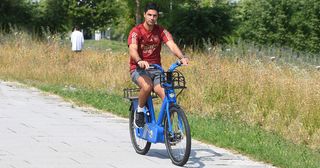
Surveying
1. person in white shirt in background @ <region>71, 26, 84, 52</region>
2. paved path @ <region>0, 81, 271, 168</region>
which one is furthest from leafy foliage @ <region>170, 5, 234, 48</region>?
paved path @ <region>0, 81, 271, 168</region>

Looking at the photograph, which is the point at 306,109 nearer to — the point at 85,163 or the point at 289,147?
the point at 289,147

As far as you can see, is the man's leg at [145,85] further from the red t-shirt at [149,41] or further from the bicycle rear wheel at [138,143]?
the bicycle rear wheel at [138,143]

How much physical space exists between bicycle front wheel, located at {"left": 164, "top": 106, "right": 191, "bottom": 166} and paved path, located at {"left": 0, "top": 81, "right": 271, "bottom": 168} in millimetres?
177

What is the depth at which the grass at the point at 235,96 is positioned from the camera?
945 centimetres

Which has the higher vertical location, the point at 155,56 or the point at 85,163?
the point at 155,56

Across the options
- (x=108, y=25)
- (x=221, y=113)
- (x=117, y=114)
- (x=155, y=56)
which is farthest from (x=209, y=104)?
(x=108, y=25)

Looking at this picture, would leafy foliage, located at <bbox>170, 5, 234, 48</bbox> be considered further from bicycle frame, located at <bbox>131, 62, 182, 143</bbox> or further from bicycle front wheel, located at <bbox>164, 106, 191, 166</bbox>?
bicycle front wheel, located at <bbox>164, 106, 191, 166</bbox>

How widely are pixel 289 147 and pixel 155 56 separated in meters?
2.23

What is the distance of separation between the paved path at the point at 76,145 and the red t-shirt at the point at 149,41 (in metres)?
1.18

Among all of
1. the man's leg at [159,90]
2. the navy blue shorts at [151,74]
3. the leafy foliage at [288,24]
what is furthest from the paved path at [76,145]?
the leafy foliage at [288,24]

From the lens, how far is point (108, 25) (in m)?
57.5

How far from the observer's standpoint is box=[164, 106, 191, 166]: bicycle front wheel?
7.42m

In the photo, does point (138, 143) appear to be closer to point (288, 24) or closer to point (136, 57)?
point (136, 57)

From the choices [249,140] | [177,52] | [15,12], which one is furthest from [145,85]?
[15,12]
